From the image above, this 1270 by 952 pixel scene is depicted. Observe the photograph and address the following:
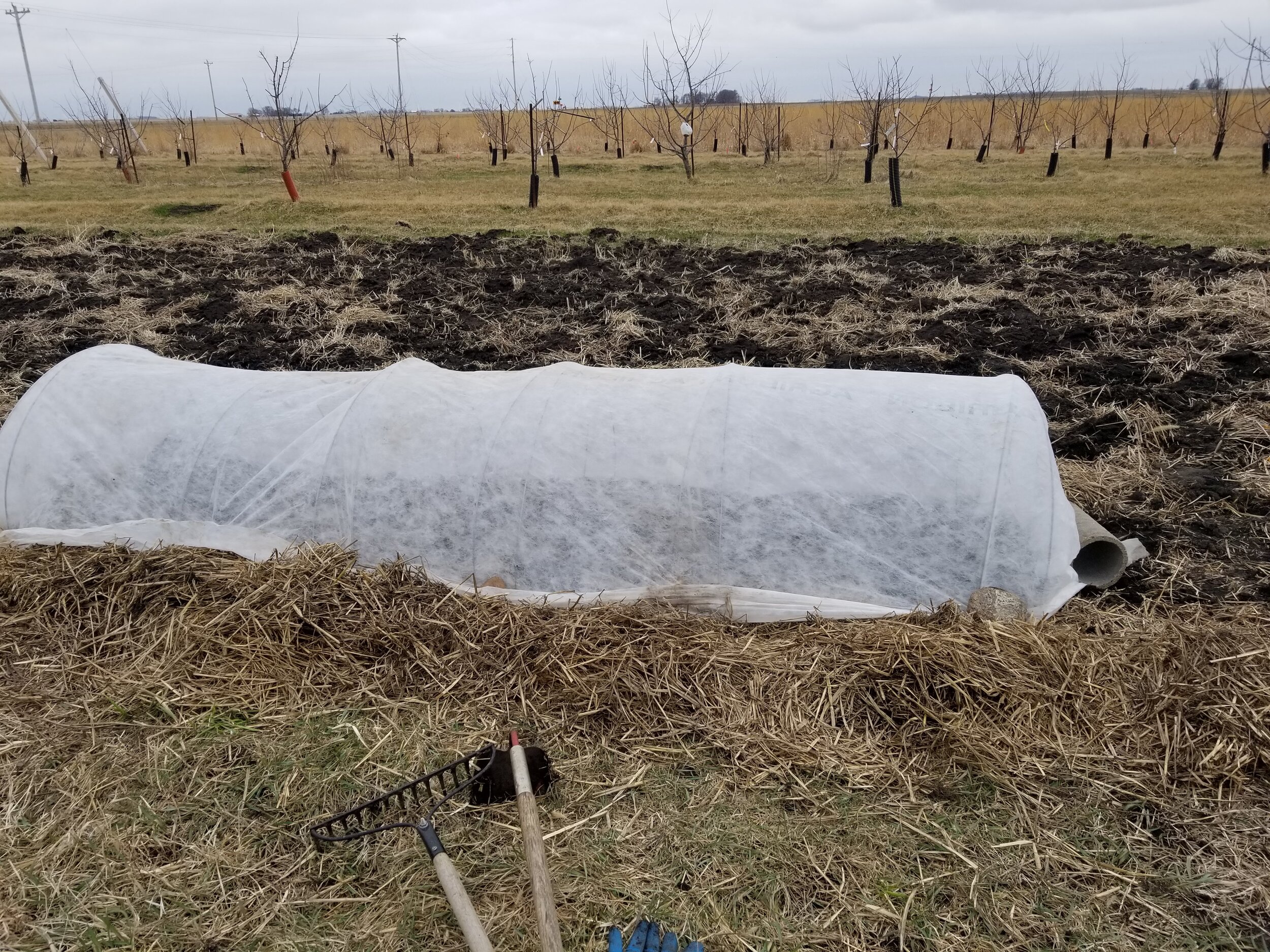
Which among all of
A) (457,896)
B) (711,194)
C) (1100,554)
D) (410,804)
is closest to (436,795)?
(410,804)

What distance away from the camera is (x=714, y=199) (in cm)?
1912

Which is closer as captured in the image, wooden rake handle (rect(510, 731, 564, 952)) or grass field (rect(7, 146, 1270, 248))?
wooden rake handle (rect(510, 731, 564, 952))

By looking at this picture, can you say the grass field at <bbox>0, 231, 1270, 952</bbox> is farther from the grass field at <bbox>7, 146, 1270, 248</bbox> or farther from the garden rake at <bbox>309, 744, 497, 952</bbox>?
the grass field at <bbox>7, 146, 1270, 248</bbox>

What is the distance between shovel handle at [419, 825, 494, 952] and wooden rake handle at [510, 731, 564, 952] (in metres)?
0.15

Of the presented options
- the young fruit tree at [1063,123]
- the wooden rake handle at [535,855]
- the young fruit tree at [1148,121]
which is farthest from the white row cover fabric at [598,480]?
the young fruit tree at [1148,121]

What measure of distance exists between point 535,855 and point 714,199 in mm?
18187

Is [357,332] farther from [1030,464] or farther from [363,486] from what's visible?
[1030,464]

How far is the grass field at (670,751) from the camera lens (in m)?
2.52

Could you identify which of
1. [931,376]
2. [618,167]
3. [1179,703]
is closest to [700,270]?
[931,376]

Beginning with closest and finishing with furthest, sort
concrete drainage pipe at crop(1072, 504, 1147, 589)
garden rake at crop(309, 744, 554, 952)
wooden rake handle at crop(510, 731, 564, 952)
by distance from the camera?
wooden rake handle at crop(510, 731, 564, 952) → garden rake at crop(309, 744, 554, 952) → concrete drainage pipe at crop(1072, 504, 1147, 589)

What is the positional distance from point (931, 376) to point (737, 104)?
3355cm

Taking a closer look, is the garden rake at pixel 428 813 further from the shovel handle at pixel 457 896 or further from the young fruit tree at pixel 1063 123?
the young fruit tree at pixel 1063 123

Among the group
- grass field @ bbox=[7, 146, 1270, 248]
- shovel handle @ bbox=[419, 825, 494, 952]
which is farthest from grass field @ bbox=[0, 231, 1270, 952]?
grass field @ bbox=[7, 146, 1270, 248]

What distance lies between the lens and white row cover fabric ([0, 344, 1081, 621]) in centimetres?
370
